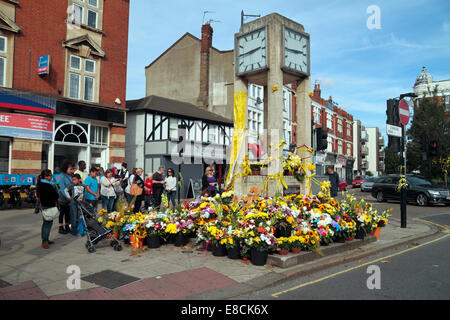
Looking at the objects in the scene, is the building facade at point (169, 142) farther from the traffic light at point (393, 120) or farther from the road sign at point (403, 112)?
the road sign at point (403, 112)

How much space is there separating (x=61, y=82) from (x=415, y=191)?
1956cm

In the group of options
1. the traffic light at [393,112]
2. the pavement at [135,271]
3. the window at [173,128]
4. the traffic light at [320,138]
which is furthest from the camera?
the window at [173,128]

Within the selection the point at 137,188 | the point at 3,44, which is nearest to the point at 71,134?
the point at 3,44

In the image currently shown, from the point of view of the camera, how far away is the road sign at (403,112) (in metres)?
11.2

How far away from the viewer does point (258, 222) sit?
637 centimetres

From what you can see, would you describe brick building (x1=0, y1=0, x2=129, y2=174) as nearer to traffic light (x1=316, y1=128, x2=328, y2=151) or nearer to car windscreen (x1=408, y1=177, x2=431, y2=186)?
traffic light (x1=316, y1=128, x2=328, y2=151)

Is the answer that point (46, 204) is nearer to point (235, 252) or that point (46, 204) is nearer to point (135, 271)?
point (135, 271)

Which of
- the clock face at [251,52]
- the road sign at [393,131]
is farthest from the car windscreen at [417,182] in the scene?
the clock face at [251,52]

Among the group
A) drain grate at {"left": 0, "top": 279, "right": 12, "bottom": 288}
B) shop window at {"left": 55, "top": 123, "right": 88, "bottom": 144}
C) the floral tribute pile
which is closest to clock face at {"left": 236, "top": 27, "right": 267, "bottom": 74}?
the floral tribute pile

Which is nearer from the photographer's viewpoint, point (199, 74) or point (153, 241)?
point (153, 241)

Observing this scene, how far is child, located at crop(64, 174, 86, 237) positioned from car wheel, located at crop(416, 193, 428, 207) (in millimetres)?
17522

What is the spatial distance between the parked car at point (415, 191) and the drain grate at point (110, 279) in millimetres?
17929

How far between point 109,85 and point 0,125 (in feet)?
19.7

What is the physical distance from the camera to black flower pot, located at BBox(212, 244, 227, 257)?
258 inches
